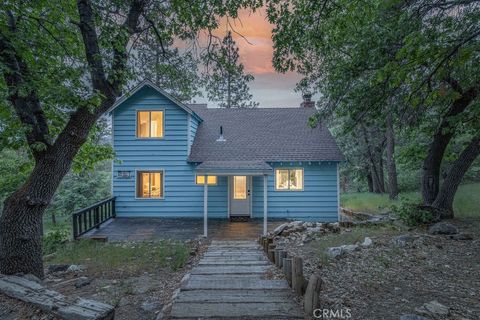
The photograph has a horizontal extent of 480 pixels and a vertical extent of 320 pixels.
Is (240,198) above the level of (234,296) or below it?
above

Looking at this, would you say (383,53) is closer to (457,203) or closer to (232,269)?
(232,269)

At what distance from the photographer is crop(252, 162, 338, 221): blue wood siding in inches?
438

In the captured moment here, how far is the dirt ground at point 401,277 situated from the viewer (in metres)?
3.21

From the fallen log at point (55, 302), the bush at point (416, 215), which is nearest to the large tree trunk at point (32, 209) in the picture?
the fallen log at point (55, 302)

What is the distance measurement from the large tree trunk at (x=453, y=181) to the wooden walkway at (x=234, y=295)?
6.39 metres

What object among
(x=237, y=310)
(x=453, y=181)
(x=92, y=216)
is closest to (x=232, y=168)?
(x=92, y=216)

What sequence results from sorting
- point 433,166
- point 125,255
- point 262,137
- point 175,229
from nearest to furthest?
1. point 125,255
2. point 433,166
3. point 175,229
4. point 262,137

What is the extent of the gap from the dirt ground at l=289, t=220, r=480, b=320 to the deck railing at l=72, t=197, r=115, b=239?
21.6ft

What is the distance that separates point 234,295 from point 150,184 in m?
8.90

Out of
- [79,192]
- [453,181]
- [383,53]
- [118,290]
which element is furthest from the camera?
[79,192]

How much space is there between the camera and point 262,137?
490 inches

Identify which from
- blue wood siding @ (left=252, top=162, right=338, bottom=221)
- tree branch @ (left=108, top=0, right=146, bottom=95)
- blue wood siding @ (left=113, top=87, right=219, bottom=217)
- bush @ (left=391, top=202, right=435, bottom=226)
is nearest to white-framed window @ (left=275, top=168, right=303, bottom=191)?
blue wood siding @ (left=252, top=162, right=338, bottom=221)

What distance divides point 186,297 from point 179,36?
506cm

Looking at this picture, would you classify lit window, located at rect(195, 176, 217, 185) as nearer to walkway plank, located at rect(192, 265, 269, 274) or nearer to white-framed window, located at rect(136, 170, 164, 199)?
white-framed window, located at rect(136, 170, 164, 199)
